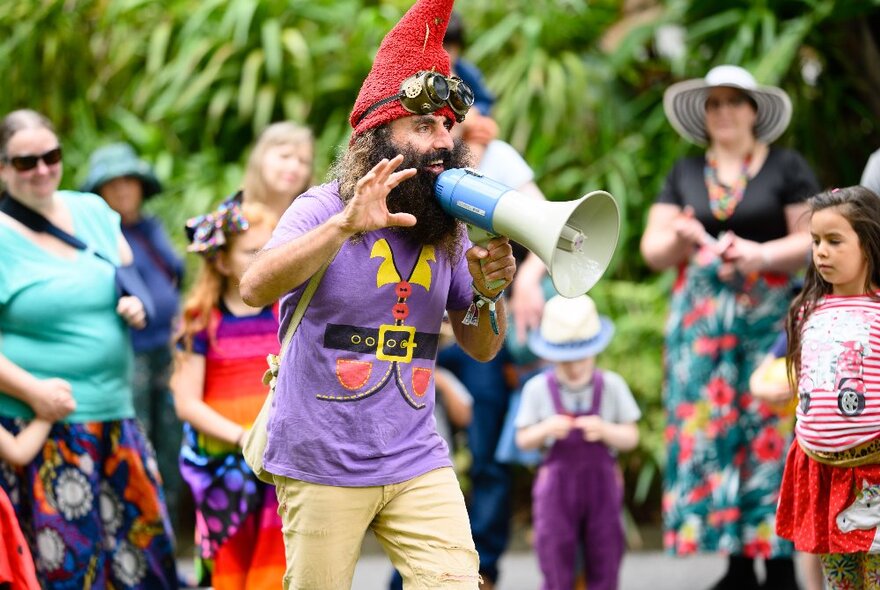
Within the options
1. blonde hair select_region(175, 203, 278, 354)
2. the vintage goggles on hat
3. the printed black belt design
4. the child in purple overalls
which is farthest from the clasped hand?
the vintage goggles on hat

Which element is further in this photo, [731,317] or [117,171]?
[117,171]

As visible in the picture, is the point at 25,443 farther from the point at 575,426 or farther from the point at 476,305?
the point at 575,426

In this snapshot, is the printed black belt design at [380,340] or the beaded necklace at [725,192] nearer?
the printed black belt design at [380,340]

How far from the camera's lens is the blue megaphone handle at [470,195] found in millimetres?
3586

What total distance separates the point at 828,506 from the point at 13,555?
2665 mm

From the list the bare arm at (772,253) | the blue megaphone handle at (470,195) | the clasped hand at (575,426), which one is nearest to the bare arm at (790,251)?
the bare arm at (772,253)

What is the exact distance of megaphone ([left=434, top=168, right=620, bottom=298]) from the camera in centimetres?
349

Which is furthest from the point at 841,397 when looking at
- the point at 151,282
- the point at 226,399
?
the point at 151,282

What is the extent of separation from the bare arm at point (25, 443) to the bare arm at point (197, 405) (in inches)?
20.0

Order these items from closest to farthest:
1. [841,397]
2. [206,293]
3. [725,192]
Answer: [841,397], [206,293], [725,192]

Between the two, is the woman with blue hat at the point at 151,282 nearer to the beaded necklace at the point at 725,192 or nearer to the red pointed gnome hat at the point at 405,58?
the beaded necklace at the point at 725,192

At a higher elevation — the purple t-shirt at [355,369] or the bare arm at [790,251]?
the bare arm at [790,251]

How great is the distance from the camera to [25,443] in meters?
5.03

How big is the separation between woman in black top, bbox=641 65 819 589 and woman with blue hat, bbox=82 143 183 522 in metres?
2.51
